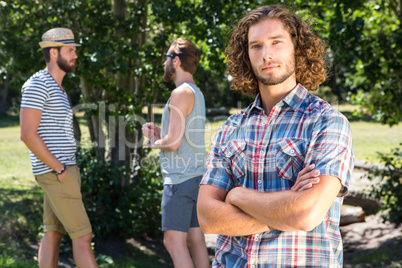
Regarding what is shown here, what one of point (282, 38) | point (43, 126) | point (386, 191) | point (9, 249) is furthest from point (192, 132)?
point (386, 191)

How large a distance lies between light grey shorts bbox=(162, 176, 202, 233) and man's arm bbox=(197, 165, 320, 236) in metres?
1.53

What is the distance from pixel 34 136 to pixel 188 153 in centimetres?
117

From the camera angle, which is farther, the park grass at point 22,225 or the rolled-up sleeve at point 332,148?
the park grass at point 22,225

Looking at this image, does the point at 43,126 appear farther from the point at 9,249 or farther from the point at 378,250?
the point at 378,250

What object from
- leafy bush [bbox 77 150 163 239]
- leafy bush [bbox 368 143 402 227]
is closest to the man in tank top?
leafy bush [bbox 77 150 163 239]

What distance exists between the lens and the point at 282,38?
2.12 metres

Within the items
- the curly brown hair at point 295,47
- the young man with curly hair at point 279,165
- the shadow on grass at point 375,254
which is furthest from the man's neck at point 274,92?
the shadow on grass at point 375,254

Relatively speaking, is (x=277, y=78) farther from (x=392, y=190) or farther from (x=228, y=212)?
(x=392, y=190)

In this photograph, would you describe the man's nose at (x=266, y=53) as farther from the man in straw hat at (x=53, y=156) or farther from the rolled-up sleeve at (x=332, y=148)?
the man in straw hat at (x=53, y=156)

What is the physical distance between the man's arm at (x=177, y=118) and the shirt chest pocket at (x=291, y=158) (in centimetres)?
178

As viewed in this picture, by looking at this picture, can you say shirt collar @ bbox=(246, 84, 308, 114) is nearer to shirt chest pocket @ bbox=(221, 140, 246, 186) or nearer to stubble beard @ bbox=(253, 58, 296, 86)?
stubble beard @ bbox=(253, 58, 296, 86)

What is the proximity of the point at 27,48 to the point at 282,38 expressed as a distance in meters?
4.32

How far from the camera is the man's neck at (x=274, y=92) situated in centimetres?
211

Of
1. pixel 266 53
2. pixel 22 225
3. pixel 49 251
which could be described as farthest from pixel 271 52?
pixel 22 225
